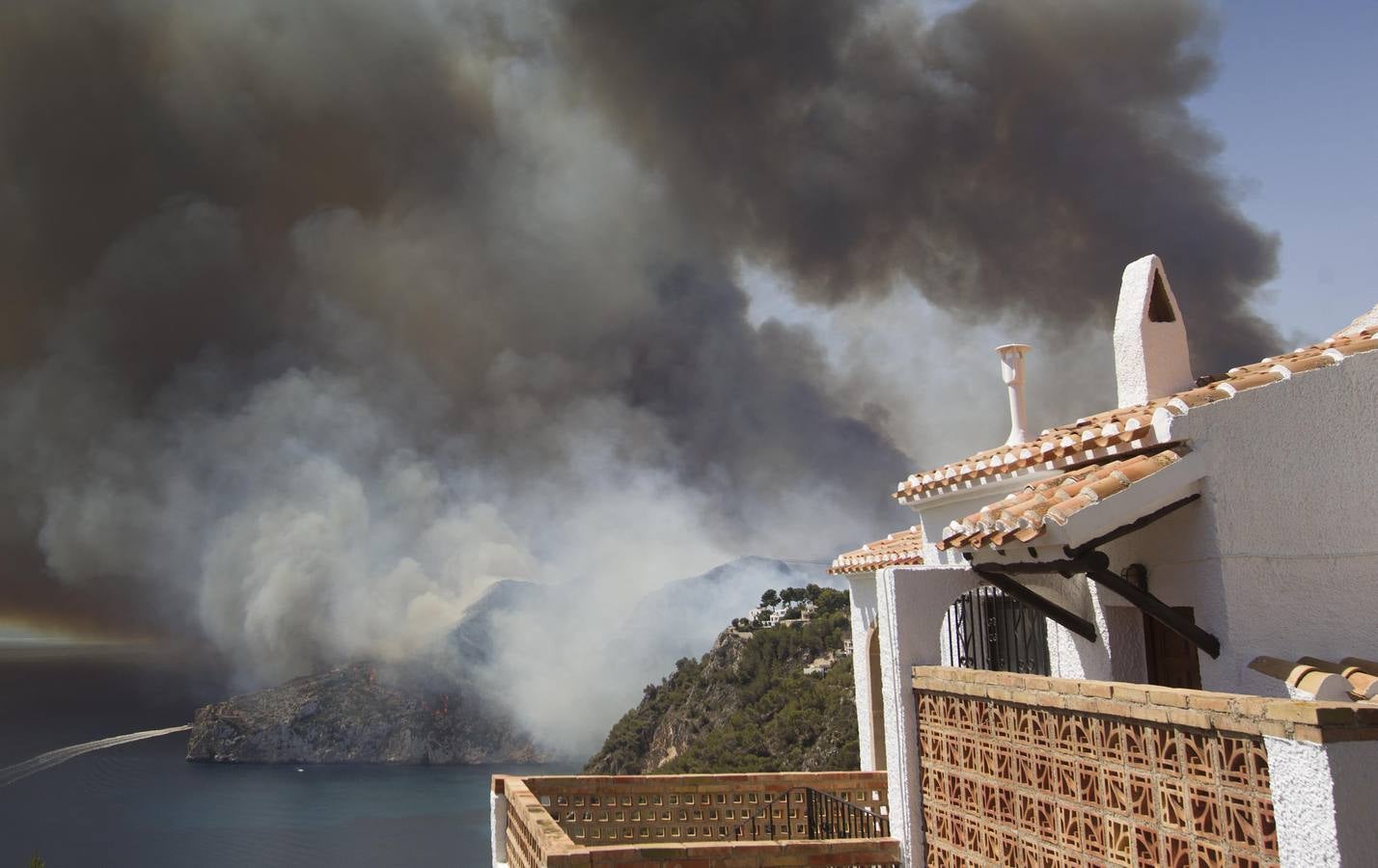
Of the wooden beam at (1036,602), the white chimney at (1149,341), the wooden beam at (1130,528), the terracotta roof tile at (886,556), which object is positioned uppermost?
the white chimney at (1149,341)

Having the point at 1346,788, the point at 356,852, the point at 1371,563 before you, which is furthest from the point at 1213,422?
the point at 356,852

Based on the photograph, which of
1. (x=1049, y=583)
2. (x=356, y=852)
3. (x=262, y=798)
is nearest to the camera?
(x=1049, y=583)

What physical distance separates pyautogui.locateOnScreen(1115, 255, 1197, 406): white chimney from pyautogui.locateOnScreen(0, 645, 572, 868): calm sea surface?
5044cm

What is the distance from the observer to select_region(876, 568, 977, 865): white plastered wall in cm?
560

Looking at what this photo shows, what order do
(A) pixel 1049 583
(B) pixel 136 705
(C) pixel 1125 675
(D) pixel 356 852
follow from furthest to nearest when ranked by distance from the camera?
(B) pixel 136 705 < (D) pixel 356 852 < (A) pixel 1049 583 < (C) pixel 1125 675

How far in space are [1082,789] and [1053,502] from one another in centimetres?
176

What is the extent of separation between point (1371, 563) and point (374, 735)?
8651 cm

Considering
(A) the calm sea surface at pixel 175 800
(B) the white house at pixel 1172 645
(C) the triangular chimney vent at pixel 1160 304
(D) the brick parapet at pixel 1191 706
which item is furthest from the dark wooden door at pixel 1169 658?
(A) the calm sea surface at pixel 175 800

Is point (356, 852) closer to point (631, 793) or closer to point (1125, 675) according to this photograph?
point (631, 793)

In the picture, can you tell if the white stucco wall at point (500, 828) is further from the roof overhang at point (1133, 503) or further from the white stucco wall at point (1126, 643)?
the roof overhang at point (1133, 503)

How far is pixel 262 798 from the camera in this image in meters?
68.6

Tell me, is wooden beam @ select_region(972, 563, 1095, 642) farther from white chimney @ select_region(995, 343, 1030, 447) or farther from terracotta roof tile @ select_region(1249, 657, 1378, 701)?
white chimney @ select_region(995, 343, 1030, 447)

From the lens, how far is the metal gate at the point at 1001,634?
7215 millimetres

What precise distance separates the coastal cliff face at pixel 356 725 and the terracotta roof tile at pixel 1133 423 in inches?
3188
